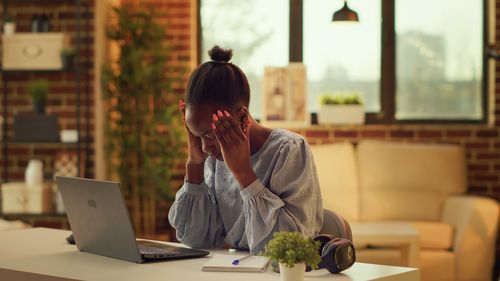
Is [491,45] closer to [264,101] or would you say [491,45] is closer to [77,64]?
[264,101]

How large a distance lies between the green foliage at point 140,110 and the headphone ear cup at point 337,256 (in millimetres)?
4173

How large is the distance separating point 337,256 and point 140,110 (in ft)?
14.3

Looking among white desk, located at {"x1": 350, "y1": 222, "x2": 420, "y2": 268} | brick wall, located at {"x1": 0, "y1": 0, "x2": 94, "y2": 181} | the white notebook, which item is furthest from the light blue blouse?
brick wall, located at {"x1": 0, "y1": 0, "x2": 94, "y2": 181}

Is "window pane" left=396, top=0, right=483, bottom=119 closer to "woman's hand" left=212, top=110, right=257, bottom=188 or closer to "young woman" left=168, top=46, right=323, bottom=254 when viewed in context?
"young woman" left=168, top=46, right=323, bottom=254

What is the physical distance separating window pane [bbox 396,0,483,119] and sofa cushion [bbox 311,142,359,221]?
708mm

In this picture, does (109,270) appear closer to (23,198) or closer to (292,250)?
(292,250)

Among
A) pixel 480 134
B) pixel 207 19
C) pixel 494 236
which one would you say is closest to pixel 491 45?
pixel 480 134

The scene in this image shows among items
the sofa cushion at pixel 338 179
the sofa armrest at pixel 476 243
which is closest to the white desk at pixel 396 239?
the sofa armrest at pixel 476 243

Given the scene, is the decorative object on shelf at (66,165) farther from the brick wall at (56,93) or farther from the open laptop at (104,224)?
the open laptop at (104,224)

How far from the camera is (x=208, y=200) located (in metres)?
3.05

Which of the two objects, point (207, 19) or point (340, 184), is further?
point (207, 19)

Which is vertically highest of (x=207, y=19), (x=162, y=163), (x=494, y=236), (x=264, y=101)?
(x=207, y=19)

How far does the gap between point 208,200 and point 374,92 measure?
4083 millimetres

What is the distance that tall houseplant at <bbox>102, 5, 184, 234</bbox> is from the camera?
6.57 meters
